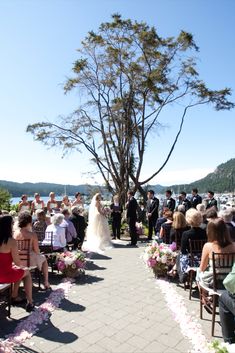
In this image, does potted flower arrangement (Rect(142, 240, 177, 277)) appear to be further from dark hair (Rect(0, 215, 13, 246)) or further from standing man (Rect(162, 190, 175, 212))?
standing man (Rect(162, 190, 175, 212))

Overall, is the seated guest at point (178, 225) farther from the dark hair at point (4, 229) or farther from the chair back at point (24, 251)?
the dark hair at point (4, 229)

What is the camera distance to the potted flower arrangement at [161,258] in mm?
7086

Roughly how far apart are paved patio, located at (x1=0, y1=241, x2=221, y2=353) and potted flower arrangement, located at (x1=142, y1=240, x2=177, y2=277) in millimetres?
284

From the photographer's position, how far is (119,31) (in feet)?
51.5

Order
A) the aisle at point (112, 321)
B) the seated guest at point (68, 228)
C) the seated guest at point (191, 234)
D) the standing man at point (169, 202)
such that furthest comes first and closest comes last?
the standing man at point (169, 202)
the seated guest at point (68, 228)
the seated guest at point (191, 234)
the aisle at point (112, 321)

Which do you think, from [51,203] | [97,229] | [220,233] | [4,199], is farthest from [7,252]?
[4,199]

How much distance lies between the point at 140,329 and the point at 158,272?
272cm

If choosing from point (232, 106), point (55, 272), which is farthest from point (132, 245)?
point (232, 106)

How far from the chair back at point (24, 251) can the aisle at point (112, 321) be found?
1034 millimetres

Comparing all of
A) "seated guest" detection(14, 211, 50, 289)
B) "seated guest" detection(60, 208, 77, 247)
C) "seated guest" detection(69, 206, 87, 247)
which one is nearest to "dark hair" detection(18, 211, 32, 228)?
"seated guest" detection(14, 211, 50, 289)

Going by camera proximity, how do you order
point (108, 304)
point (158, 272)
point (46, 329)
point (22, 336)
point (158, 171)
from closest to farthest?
point (22, 336)
point (46, 329)
point (108, 304)
point (158, 272)
point (158, 171)

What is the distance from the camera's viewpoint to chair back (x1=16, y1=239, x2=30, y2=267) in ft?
20.0

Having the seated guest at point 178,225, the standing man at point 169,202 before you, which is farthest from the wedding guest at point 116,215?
the seated guest at point 178,225

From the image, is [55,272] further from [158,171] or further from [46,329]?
[158,171]
